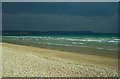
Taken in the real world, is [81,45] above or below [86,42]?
above

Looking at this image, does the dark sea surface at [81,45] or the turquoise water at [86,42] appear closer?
the dark sea surface at [81,45]

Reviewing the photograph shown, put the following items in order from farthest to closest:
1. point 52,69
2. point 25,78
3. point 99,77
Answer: point 52,69, point 99,77, point 25,78

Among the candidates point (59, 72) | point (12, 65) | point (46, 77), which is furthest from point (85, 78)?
point (12, 65)


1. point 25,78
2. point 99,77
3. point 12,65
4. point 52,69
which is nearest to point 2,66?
point 12,65

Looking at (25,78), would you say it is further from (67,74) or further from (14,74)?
(67,74)

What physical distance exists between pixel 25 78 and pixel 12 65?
137 cm

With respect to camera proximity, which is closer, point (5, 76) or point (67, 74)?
point (5, 76)

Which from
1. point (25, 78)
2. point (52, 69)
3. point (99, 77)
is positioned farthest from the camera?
point (52, 69)

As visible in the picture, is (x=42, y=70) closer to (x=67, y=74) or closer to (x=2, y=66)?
(x=67, y=74)

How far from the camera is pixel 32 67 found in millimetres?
5453

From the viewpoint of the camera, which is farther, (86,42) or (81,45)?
(86,42)

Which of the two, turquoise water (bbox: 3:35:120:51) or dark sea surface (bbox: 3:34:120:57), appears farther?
turquoise water (bbox: 3:35:120:51)

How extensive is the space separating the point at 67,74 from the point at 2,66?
2.42m

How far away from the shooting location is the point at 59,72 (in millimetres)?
5074
